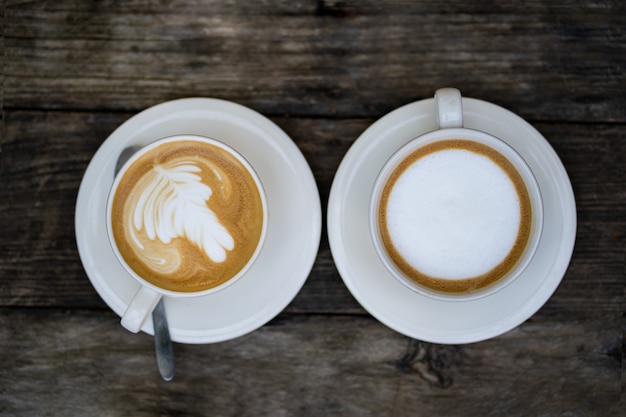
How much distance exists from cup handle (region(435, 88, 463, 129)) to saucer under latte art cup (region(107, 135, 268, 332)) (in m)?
0.33

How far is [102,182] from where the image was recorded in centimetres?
114

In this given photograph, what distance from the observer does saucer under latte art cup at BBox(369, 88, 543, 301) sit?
105 centimetres

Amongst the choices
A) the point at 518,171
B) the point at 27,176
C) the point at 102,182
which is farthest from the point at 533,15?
the point at 27,176

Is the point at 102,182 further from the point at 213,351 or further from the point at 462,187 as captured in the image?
the point at 462,187

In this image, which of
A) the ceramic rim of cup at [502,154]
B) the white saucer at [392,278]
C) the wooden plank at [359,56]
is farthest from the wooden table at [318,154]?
the ceramic rim of cup at [502,154]

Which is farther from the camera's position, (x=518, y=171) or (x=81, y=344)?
(x=81, y=344)

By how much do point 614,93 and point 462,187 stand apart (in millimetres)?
424

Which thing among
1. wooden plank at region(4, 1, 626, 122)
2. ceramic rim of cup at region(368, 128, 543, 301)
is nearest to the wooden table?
wooden plank at region(4, 1, 626, 122)

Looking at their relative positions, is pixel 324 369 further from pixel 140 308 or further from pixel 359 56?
pixel 359 56

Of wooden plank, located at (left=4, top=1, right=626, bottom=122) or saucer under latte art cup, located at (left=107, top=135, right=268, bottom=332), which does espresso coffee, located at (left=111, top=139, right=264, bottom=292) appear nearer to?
saucer under latte art cup, located at (left=107, top=135, right=268, bottom=332)

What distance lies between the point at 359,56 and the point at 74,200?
635 millimetres

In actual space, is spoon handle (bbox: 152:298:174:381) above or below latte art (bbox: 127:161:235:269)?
below

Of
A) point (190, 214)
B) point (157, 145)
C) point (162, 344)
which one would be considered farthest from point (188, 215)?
point (162, 344)

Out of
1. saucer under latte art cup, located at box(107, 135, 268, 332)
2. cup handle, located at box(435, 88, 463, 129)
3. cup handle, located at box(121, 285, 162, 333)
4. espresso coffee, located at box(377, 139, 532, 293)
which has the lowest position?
cup handle, located at box(121, 285, 162, 333)
